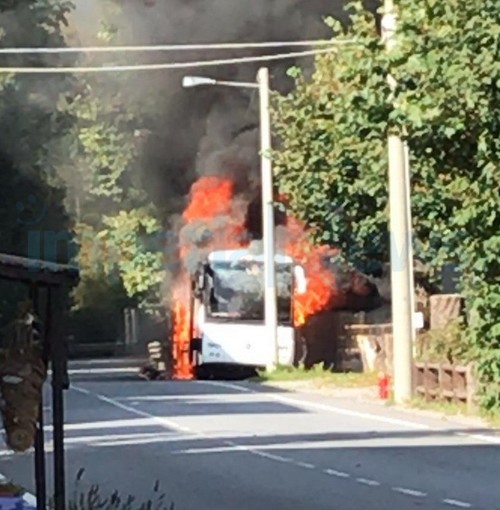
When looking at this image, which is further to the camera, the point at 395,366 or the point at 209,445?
the point at 395,366

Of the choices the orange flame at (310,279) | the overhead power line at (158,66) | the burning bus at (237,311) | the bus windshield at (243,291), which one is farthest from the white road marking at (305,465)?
the orange flame at (310,279)

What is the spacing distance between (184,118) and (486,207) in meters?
27.0

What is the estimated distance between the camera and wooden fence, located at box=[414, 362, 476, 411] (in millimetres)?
24938

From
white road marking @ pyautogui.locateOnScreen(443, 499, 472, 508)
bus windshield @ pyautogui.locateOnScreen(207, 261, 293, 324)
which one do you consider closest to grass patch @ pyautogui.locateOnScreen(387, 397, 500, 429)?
white road marking @ pyautogui.locateOnScreen(443, 499, 472, 508)

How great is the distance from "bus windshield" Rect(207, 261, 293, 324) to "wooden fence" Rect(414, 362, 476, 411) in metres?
13.4

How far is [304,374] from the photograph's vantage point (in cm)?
3588

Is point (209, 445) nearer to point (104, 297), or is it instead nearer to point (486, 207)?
point (486, 207)

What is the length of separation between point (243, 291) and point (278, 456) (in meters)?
23.8

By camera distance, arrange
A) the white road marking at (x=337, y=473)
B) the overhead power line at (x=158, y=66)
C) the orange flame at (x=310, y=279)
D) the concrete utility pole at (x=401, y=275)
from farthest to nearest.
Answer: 1. the orange flame at (x=310, y=279)
2. the overhead power line at (x=158, y=66)
3. the concrete utility pole at (x=401, y=275)
4. the white road marking at (x=337, y=473)

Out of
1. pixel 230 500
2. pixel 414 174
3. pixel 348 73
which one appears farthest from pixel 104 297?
pixel 230 500

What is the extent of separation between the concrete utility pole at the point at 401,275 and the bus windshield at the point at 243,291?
13.4 m

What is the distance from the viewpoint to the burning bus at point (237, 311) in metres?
40.3

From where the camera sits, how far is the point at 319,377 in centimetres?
3478

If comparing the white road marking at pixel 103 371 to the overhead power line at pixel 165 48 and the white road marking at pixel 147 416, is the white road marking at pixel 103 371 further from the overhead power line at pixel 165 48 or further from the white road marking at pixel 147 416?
the white road marking at pixel 147 416
